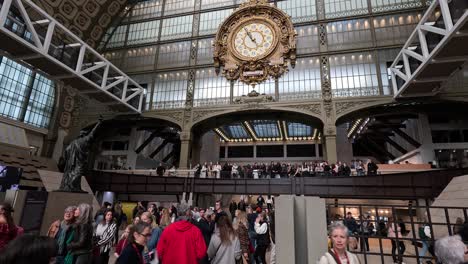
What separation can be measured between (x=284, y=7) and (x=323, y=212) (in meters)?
22.1

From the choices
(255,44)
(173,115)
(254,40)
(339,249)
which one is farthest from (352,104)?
(339,249)

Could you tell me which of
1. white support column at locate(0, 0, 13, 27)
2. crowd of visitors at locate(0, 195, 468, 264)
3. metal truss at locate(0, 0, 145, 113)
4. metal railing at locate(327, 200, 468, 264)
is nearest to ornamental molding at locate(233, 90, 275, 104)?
metal truss at locate(0, 0, 145, 113)

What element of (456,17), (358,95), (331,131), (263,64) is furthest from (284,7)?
(456,17)

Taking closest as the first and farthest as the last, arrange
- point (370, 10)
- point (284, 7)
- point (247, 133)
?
point (370, 10)
point (284, 7)
point (247, 133)

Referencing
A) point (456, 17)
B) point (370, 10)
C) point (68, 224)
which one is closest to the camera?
point (68, 224)

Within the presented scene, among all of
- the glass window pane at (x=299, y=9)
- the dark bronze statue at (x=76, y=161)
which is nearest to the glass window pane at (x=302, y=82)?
the glass window pane at (x=299, y=9)

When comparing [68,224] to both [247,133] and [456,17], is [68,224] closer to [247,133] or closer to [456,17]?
[456,17]

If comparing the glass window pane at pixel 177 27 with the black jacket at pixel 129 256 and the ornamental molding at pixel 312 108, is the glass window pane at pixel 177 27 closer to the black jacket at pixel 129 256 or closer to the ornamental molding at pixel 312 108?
the ornamental molding at pixel 312 108

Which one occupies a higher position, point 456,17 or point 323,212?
point 456,17

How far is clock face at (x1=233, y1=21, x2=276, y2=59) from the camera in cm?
2055

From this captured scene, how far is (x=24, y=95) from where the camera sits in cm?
2033

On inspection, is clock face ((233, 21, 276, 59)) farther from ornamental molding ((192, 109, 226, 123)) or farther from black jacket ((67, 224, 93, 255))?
black jacket ((67, 224, 93, 255))

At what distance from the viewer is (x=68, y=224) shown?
11.7 feet

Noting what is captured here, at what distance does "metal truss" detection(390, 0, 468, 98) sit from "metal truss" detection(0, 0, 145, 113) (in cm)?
2039
